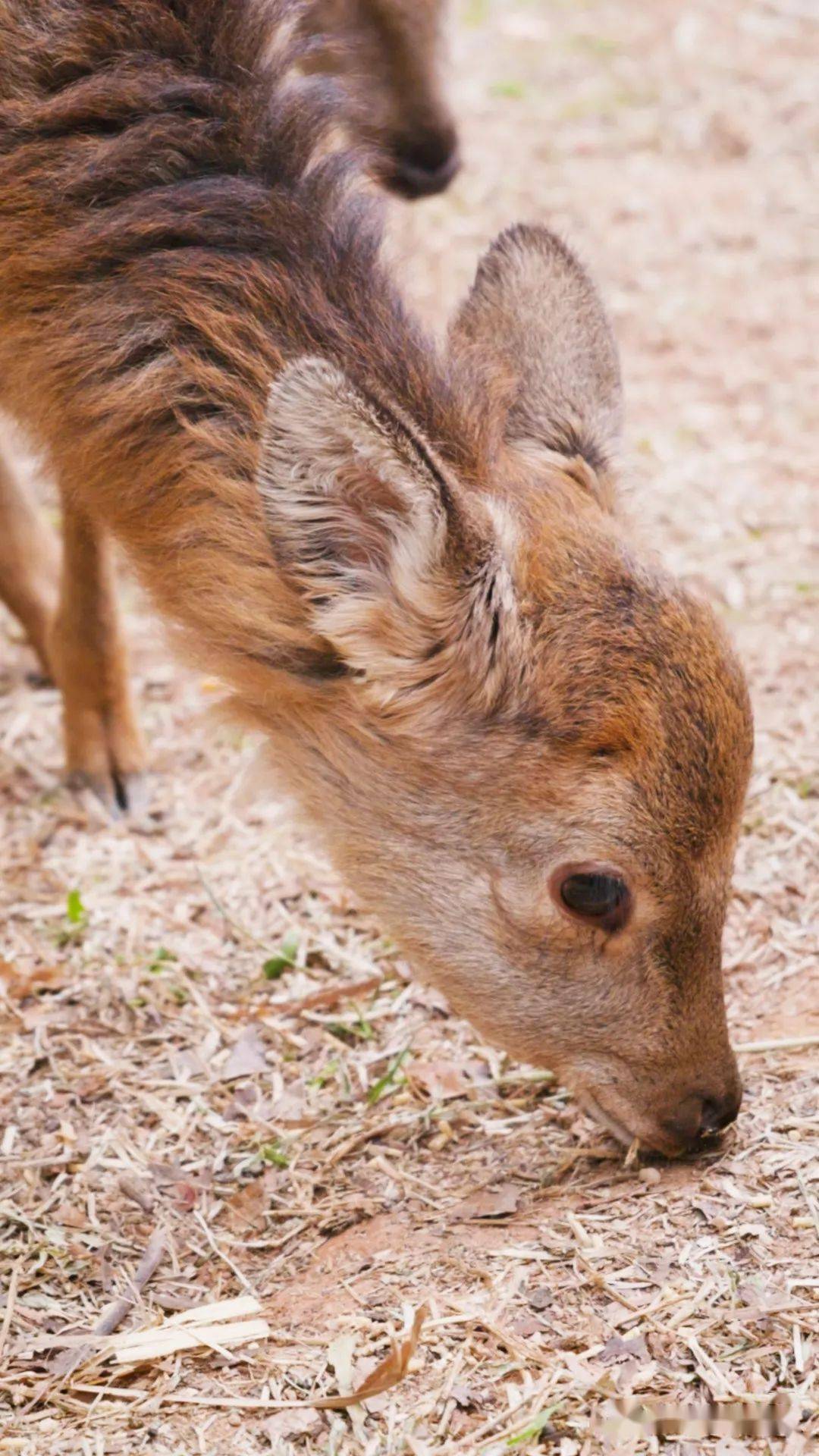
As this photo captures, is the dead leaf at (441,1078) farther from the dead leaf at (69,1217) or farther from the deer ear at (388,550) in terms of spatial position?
the deer ear at (388,550)

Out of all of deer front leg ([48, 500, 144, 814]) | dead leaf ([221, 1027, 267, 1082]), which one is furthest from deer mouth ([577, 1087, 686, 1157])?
deer front leg ([48, 500, 144, 814])

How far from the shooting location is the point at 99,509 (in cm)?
505

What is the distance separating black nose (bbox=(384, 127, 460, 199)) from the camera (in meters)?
7.13

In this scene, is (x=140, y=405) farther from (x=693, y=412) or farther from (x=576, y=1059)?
(x=693, y=412)

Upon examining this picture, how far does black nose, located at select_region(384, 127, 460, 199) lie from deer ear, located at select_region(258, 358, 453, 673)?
319 cm

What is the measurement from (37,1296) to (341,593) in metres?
2.09

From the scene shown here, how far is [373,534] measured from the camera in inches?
173

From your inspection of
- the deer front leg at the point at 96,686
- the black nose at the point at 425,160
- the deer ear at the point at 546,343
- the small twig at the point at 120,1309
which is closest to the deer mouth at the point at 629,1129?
the small twig at the point at 120,1309

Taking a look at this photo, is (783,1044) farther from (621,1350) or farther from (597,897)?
(621,1350)

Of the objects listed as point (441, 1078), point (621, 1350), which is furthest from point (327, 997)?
point (621, 1350)

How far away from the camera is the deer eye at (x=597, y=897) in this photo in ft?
14.8

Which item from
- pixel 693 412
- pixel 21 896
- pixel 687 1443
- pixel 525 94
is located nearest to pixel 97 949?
pixel 21 896

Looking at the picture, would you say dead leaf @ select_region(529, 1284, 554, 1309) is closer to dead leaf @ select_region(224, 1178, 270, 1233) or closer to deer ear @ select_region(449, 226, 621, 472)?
dead leaf @ select_region(224, 1178, 270, 1233)

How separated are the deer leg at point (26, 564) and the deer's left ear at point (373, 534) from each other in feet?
9.79
